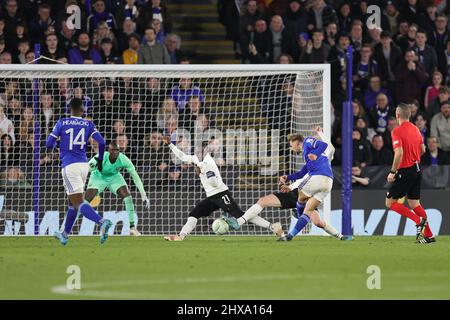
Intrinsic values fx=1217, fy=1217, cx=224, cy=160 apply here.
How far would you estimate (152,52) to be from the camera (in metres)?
23.1

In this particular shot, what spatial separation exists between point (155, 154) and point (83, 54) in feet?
8.92

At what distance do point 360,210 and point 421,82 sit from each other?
3.74 m

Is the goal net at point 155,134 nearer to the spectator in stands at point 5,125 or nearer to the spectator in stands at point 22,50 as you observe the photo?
the spectator in stands at point 5,125

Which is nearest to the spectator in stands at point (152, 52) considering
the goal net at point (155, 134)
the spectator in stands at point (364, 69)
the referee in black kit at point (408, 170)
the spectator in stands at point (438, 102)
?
the goal net at point (155, 134)

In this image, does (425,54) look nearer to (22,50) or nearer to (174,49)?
(174,49)

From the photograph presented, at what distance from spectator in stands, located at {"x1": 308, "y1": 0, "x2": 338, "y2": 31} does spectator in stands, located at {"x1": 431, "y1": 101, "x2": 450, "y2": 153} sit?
3282mm

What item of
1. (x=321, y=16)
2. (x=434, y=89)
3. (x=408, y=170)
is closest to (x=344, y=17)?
(x=321, y=16)

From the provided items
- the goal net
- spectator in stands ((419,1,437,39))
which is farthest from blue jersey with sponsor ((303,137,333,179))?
spectator in stands ((419,1,437,39))

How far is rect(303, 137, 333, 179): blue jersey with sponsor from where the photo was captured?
57.4 feet

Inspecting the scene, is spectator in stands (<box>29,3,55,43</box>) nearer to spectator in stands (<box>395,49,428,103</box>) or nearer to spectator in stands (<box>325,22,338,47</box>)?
spectator in stands (<box>325,22,338,47</box>)

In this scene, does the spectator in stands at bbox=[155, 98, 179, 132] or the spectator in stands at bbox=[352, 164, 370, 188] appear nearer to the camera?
the spectator in stands at bbox=[155, 98, 179, 132]

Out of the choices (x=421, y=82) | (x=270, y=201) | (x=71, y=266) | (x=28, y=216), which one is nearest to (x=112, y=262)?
(x=71, y=266)

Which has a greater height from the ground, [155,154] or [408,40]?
[408,40]

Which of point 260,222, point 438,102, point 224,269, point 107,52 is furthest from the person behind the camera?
point 438,102
